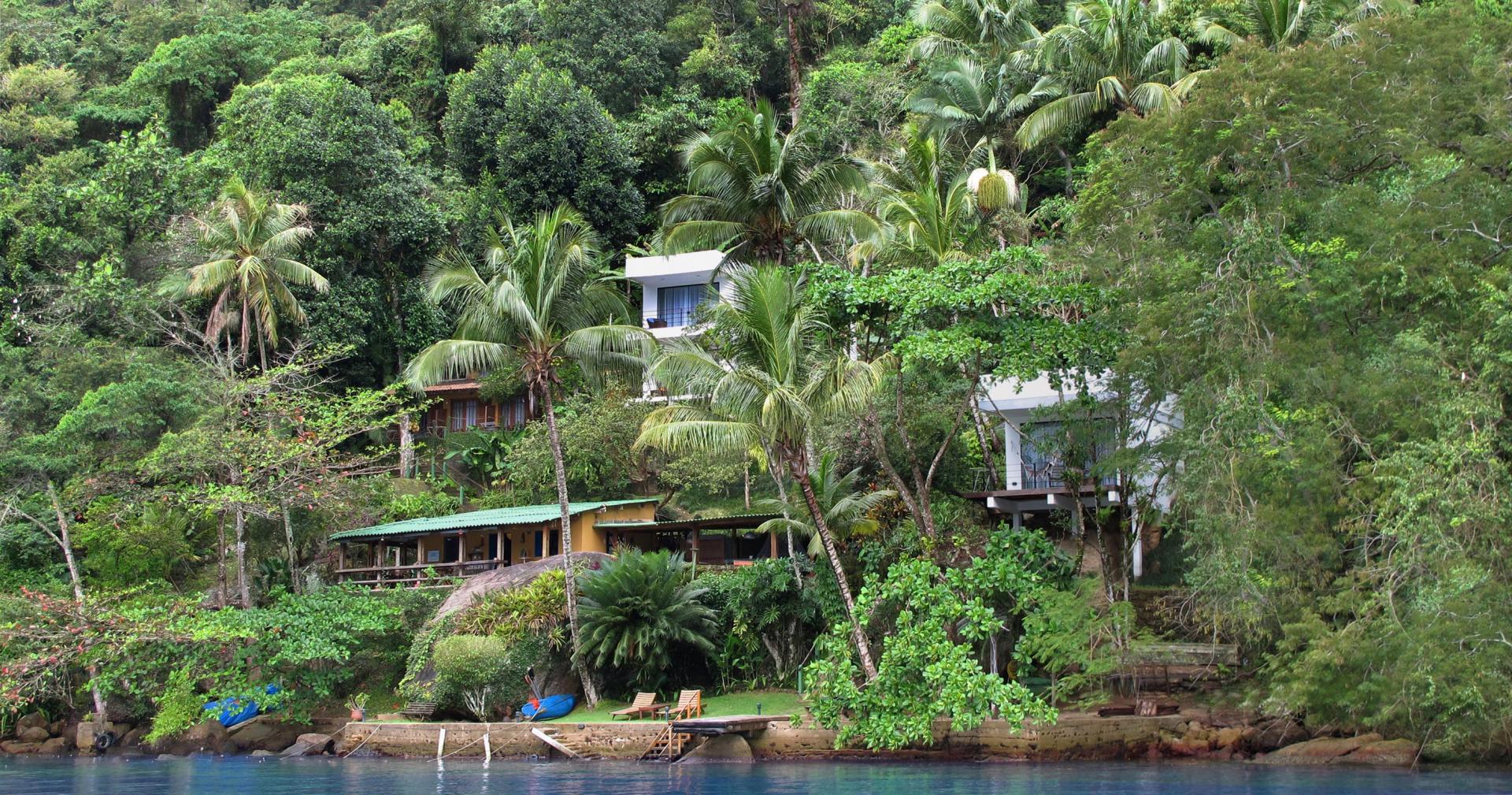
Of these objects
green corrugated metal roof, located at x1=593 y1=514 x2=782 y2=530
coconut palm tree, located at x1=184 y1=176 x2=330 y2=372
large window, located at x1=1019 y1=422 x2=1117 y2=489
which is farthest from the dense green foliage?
coconut palm tree, located at x1=184 y1=176 x2=330 y2=372

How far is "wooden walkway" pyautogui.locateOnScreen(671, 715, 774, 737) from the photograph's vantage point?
2394 centimetres

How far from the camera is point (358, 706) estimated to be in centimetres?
2956

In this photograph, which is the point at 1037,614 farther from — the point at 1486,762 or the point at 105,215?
the point at 105,215

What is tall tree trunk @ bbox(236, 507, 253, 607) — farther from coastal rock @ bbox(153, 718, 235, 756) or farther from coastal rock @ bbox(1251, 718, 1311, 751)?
coastal rock @ bbox(1251, 718, 1311, 751)

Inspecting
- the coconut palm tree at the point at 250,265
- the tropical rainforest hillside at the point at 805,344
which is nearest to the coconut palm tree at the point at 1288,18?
the tropical rainforest hillside at the point at 805,344

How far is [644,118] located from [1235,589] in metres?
31.5

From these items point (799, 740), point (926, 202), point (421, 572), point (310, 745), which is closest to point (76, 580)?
point (310, 745)

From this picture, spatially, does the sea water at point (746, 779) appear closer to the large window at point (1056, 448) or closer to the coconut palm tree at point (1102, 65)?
the large window at point (1056, 448)

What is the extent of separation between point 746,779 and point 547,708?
725cm

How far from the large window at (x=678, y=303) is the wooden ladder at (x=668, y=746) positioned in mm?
19970

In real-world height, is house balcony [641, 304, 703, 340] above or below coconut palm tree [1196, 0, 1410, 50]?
below

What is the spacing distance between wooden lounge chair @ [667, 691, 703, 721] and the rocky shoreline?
688 mm

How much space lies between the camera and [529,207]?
142ft

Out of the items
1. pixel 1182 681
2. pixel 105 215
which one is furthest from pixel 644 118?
pixel 1182 681
